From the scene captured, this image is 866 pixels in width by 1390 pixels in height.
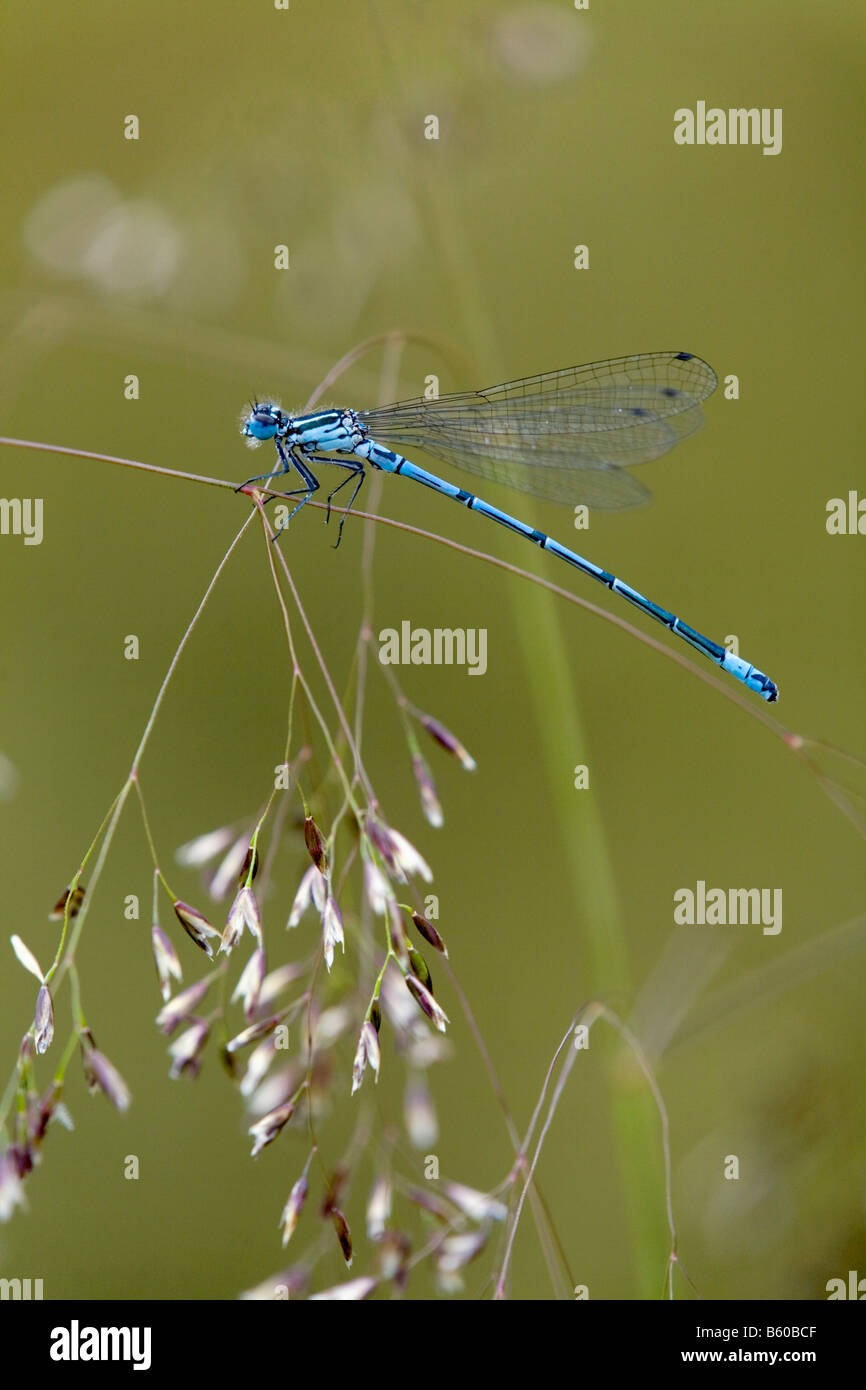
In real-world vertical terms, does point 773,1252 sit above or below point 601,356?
below

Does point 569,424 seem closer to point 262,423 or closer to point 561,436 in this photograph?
point 561,436

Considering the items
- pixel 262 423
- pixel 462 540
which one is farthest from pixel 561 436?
pixel 262 423

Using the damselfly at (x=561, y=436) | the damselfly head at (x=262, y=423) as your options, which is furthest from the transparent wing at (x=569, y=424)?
the damselfly head at (x=262, y=423)

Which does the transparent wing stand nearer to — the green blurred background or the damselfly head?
the green blurred background

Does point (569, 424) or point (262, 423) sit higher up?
point (569, 424)

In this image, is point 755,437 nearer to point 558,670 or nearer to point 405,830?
point 558,670

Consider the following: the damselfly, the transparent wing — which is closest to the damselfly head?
the damselfly
